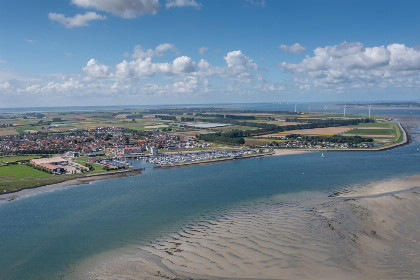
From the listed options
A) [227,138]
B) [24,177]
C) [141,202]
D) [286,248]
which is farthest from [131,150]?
[286,248]

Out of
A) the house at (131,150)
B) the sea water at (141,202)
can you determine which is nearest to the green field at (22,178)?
the sea water at (141,202)

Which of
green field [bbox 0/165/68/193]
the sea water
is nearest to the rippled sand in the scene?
the sea water

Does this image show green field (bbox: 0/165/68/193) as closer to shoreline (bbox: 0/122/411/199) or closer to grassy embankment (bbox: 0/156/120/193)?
grassy embankment (bbox: 0/156/120/193)

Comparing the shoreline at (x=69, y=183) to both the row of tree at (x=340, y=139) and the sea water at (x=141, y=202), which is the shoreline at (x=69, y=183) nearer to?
the sea water at (x=141, y=202)

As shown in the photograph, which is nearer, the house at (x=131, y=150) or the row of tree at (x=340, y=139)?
the house at (x=131, y=150)

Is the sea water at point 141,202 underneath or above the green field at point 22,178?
underneath
